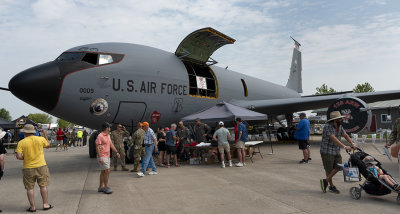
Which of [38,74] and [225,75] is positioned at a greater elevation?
[225,75]

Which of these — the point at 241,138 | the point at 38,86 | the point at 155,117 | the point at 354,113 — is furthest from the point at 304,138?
the point at 38,86

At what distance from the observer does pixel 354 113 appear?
1189 cm

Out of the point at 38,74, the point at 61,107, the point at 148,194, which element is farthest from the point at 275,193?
the point at 38,74

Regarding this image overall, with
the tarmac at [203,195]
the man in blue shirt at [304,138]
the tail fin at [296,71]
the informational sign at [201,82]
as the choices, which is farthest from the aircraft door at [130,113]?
the tail fin at [296,71]

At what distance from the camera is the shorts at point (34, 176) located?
4730mm


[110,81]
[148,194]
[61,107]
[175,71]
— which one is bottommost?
[148,194]

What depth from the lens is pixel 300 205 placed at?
15.4 feet

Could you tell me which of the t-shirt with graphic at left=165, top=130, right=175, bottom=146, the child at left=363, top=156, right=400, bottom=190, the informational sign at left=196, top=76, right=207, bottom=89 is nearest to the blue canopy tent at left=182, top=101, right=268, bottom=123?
the informational sign at left=196, top=76, right=207, bottom=89

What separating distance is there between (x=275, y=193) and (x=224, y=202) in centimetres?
124

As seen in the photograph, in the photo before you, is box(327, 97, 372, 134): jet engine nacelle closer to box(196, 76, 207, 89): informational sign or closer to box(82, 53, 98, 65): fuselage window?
box(196, 76, 207, 89): informational sign

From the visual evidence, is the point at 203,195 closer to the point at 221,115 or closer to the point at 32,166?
the point at 32,166

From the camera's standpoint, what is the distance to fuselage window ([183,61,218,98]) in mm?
11977

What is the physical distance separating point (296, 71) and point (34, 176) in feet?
78.9

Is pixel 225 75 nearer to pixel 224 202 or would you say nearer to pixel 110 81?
pixel 110 81
